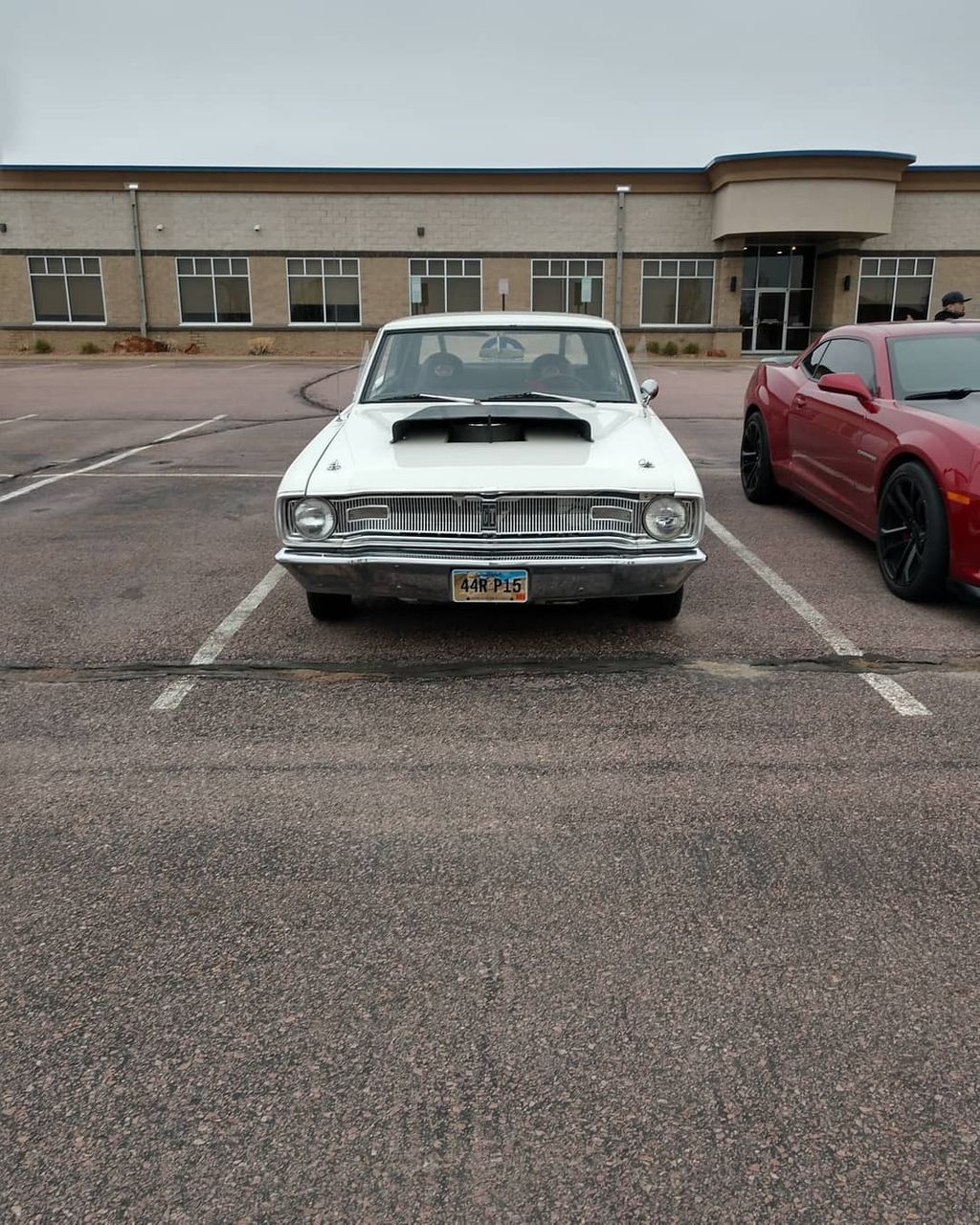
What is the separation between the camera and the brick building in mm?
35656

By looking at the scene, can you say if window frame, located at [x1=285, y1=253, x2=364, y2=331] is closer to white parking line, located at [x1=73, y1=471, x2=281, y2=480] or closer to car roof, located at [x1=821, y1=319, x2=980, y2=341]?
white parking line, located at [x1=73, y1=471, x2=281, y2=480]

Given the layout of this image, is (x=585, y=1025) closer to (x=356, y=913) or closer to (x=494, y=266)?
(x=356, y=913)

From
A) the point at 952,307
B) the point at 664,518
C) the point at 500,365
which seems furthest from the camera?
the point at 952,307

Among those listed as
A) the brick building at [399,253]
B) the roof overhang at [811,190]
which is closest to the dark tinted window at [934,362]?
the roof overhang at [811,190]

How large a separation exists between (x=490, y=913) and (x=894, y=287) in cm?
3822

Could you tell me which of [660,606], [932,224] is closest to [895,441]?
[660,606]

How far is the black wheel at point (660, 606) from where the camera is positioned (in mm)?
5535

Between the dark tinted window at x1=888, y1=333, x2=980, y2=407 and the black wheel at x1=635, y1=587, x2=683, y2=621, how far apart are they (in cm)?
230

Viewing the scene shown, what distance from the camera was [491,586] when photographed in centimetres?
489

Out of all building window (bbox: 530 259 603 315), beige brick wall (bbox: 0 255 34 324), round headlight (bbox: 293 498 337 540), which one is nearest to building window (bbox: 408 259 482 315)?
building window (bbox: 530 259 603 315)

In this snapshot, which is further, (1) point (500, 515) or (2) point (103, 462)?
(2) point (103, 462)

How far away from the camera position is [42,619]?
19.6ft

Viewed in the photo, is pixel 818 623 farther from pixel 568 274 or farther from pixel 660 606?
pixel 568 274

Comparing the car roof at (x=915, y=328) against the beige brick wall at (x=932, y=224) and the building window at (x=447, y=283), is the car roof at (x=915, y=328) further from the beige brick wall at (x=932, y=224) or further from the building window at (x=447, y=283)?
the beige brick wall at (x=932, y=224)
